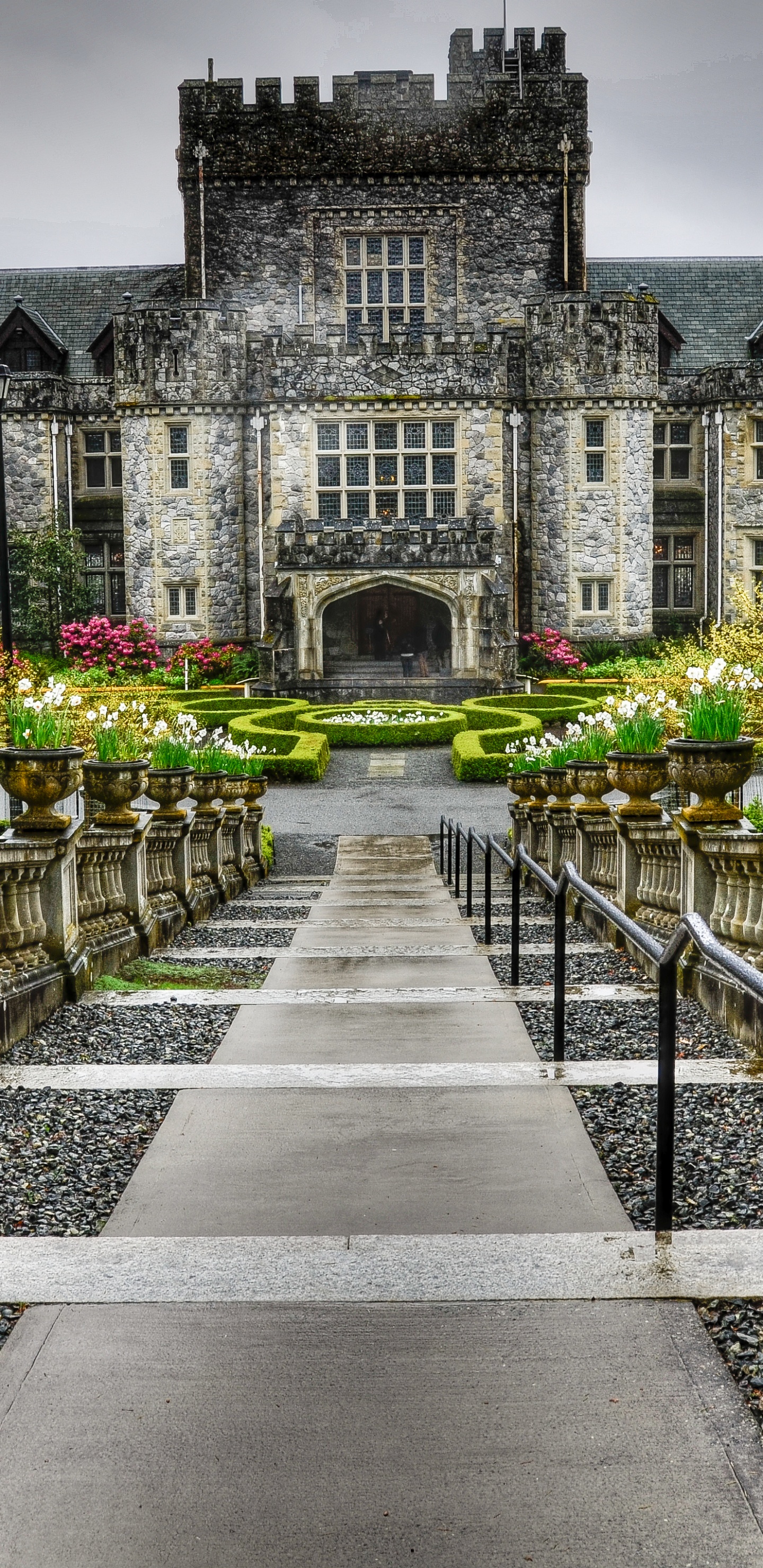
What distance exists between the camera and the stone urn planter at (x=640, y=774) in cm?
1120

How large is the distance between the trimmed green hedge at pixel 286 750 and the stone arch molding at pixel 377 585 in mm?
6960

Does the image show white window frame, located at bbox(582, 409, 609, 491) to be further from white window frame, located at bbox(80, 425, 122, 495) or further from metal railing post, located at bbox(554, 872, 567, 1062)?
metal railing post, located at bbox(554, 872, 567, 1062)

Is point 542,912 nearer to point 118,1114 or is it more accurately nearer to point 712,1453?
point 118,1114

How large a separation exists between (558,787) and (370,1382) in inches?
498

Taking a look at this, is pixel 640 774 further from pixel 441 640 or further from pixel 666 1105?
pixel 441 640

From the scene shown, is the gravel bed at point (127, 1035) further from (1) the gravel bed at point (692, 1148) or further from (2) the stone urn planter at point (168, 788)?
(2) the stone urn planter at point (168, 788)

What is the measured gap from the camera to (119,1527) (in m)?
3.01

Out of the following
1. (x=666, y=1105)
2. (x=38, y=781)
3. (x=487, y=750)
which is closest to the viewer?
(x=666, y=1105)

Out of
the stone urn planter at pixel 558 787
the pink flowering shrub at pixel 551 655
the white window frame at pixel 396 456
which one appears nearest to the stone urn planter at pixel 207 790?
the stone urn planter at pixel 558 787

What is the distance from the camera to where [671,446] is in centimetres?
4294

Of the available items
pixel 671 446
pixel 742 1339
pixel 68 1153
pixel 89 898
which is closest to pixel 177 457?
pixel 671 446

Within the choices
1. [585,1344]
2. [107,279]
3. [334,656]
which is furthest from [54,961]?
[107,279]

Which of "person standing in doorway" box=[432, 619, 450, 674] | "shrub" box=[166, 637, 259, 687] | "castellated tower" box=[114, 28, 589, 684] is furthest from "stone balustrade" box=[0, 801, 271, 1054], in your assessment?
"person standing in doorway" box=[432, 619, 450, 674]

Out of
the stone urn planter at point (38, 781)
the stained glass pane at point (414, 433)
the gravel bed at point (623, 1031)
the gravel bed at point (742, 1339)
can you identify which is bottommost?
the gravel bed at point (623, 1031)
